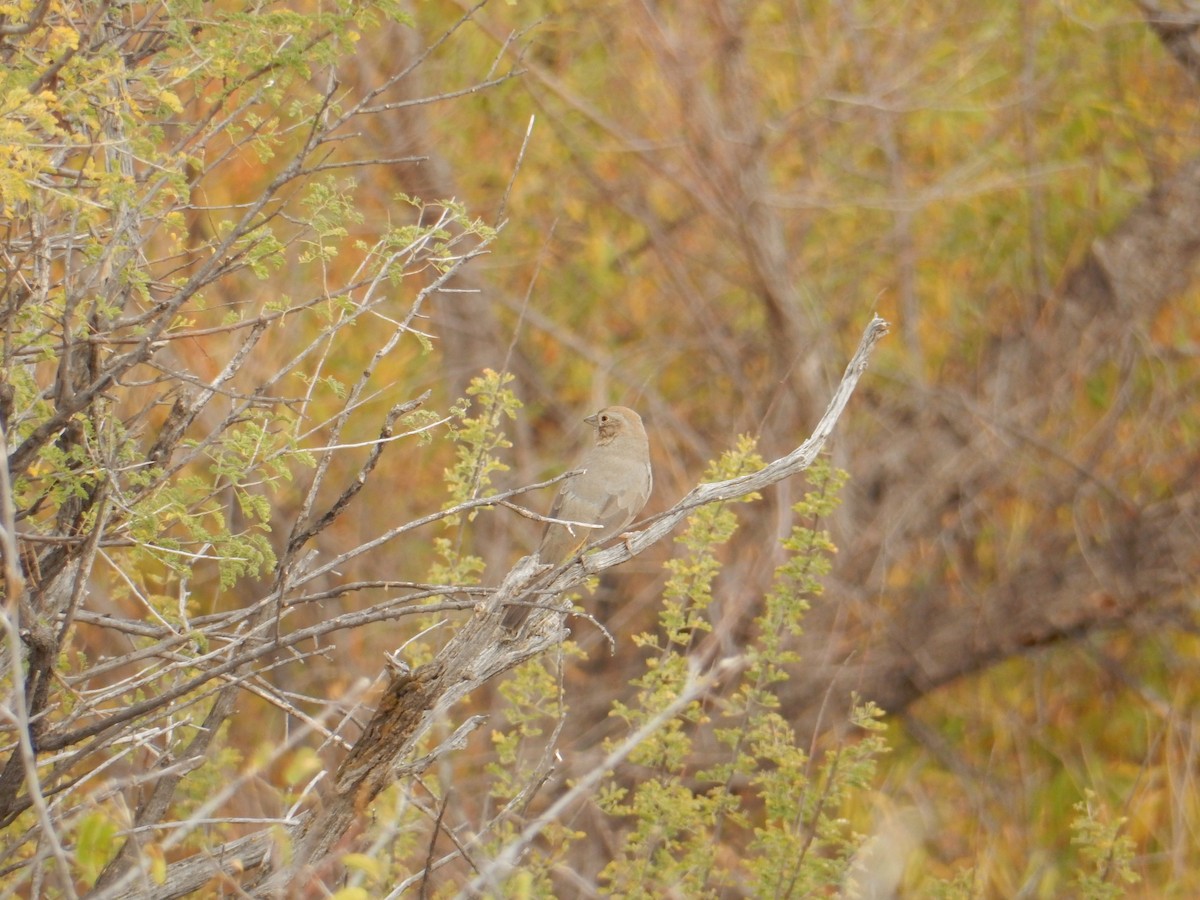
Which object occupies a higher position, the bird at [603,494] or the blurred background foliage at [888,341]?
the bird at [603,494]

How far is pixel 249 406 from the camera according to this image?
12.2ft

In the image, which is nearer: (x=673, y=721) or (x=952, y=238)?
(x=673, y=721)

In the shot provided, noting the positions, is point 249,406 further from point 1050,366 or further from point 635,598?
point 1050,366

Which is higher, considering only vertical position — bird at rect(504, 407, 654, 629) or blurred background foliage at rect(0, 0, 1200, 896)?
bird at rect(504, 407, 654, 629)

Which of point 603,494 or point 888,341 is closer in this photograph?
point 603,494

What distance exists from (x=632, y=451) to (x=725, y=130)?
3481mm

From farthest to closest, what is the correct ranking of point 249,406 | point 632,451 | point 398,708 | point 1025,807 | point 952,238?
point 952,238
point 1025,807
point 632,451
point 249,406
point 398,708

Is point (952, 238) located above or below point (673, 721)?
below

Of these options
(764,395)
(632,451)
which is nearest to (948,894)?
(632,451)

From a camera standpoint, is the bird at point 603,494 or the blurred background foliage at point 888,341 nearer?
the bird at point 603,494

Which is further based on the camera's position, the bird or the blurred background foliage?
the blurred background foliage

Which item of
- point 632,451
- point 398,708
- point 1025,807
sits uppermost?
point 398,708

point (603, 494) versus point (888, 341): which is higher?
point (603, 494)

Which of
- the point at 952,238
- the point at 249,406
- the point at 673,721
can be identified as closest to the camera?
the point at 249,406
